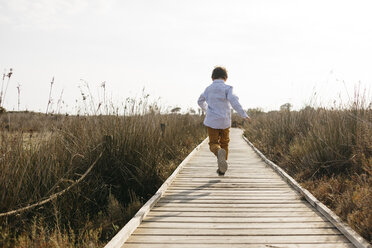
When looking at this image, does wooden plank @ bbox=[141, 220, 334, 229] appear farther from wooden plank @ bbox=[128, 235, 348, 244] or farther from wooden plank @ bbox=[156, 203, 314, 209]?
wooden plank @ bbox=[156, 203, 314, 209]

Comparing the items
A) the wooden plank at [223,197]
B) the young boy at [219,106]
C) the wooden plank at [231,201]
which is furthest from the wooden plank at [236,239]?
the young boy at [219,106]

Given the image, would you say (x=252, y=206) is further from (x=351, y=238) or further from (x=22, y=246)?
(x=22, y=246)

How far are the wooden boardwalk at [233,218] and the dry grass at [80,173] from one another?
25.2 inches

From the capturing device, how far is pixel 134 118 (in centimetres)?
567

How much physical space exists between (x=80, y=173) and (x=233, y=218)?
267 cm

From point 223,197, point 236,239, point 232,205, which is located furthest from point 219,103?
point 236,239

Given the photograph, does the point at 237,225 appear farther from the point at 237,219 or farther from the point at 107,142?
the point at 107,142

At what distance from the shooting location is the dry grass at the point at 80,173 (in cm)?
361

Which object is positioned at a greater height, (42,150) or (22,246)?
(42,150)

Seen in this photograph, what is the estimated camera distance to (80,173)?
15.9ft

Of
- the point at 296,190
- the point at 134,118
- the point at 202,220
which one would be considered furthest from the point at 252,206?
the point at 134,118

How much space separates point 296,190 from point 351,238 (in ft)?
5.85

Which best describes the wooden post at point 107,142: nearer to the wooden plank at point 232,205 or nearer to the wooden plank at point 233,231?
the wooden plank at point 232,205

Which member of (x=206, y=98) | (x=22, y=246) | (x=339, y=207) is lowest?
(x=22, y=246)
